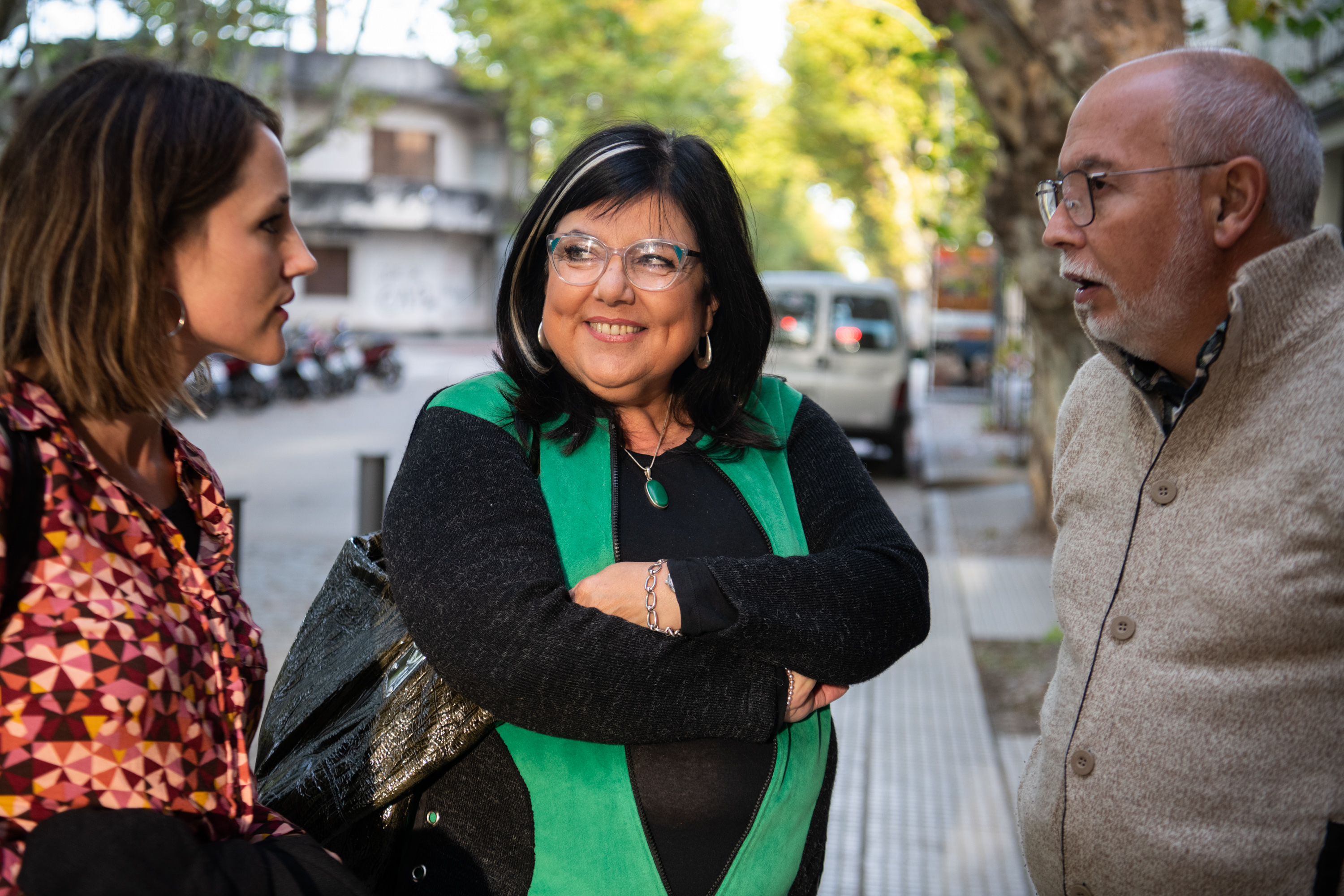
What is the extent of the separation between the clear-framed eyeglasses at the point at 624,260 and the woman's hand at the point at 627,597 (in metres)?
0.52

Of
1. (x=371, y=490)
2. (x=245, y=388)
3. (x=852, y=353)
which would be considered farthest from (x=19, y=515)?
(x=245, y=388)

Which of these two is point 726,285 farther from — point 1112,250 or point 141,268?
point 141,268

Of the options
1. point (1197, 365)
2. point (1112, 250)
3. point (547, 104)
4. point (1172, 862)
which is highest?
point (547, 104)

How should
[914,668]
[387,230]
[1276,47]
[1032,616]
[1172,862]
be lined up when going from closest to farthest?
[1172,862], [914,668], [1032,616], [1276,47], [387,230]

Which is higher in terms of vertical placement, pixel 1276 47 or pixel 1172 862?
pixel 1276 47

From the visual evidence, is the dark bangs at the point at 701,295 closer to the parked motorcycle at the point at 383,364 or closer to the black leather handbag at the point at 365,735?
the black leather handbag at the point at 365,735

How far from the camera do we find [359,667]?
2.04 meters

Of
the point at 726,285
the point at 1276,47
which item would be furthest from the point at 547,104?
the point at 726,285

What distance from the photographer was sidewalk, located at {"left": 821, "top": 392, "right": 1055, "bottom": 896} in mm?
4121

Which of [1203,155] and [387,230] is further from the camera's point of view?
[387,230]

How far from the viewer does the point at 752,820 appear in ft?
6.59

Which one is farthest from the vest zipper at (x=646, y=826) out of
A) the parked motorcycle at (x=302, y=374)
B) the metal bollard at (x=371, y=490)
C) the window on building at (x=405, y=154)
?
the window on building at (x=405, y=154)

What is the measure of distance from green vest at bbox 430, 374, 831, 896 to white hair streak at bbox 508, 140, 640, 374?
65 mm

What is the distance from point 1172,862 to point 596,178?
147cm
